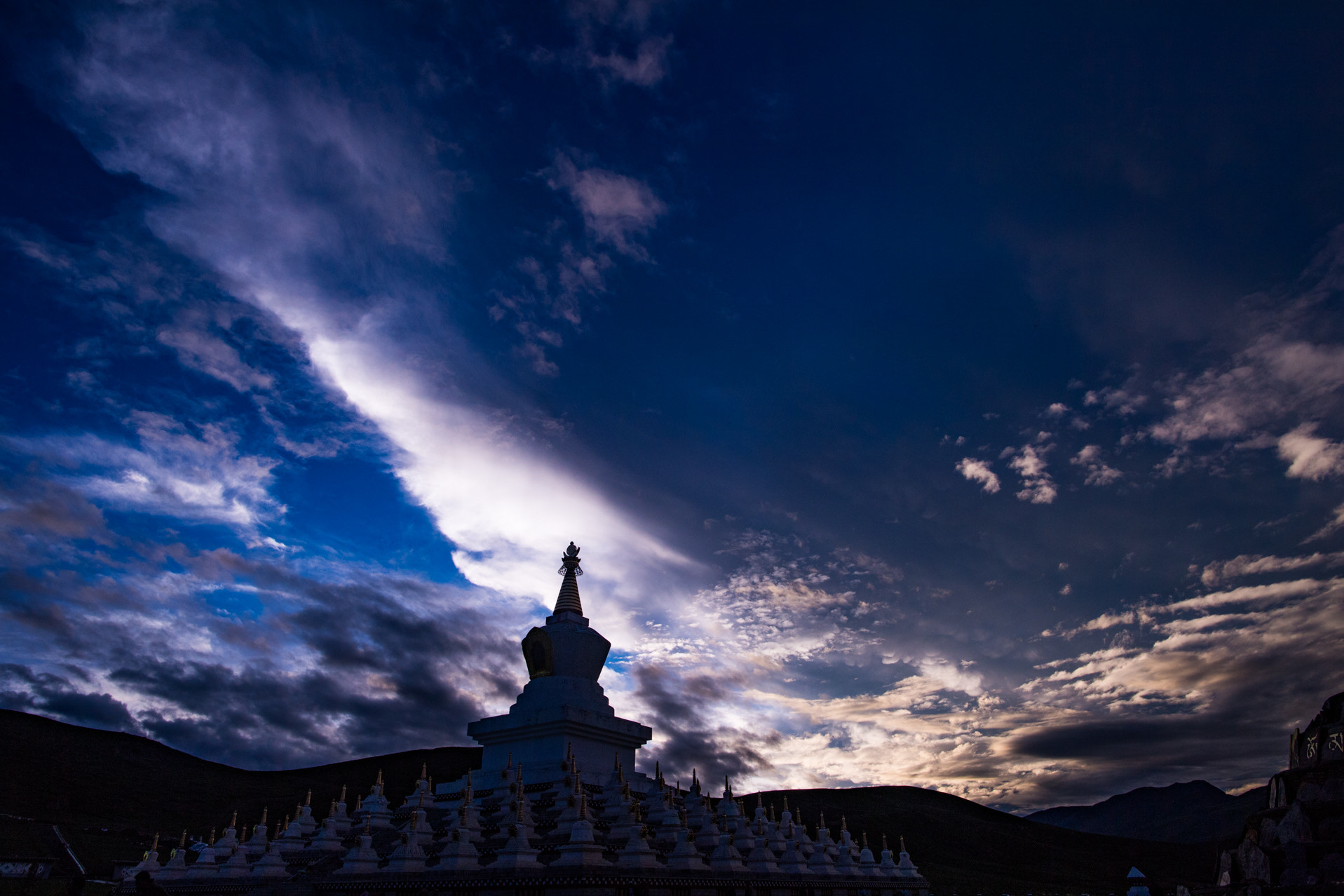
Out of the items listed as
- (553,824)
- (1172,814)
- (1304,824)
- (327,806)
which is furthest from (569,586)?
(1172,814)

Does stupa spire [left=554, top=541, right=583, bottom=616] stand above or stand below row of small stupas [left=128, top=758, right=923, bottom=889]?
above

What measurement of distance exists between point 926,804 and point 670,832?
57658 mm

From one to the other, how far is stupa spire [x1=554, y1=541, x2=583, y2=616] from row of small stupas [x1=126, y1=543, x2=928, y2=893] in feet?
0.24

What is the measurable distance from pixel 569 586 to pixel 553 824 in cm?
990

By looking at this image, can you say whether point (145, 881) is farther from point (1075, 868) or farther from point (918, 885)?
point (1075, 868)

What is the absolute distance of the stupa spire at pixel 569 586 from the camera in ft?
85.7

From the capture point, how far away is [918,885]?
74.6ft

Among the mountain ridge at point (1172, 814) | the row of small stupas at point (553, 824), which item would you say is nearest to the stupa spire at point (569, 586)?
the row of small stupas at point (553, 824)

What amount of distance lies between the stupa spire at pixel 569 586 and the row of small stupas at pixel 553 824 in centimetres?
7

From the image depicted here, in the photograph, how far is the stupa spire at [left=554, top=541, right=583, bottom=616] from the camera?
26109 millimetres

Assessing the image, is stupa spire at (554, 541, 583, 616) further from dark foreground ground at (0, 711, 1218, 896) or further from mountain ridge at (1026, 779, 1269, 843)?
mountain ridge at (1026, 779, 1269, 843)

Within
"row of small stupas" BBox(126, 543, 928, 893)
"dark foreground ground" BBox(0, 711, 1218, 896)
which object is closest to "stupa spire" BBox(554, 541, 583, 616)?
"row of small stupas" BBox(126, 543, 928, 893)

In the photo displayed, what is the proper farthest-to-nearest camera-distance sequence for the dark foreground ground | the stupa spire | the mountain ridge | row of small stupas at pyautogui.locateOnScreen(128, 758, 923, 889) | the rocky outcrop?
the mountain ridge
the dark foreground ground
the stupa spire
row of small stupas at pyautogui.locateOnScreen(128, 758, 923, 889)
the rocky outcrop

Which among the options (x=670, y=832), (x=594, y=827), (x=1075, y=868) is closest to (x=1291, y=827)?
(x=670, y=832)
